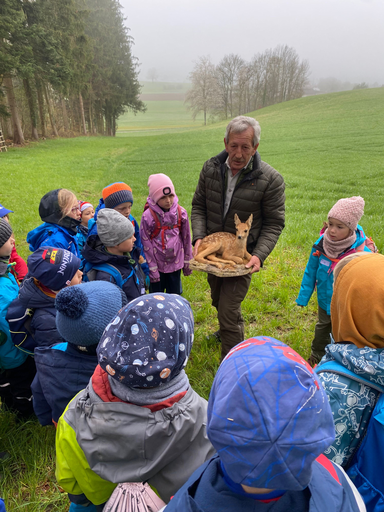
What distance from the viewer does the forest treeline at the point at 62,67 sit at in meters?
22.0

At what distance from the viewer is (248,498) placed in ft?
2.94

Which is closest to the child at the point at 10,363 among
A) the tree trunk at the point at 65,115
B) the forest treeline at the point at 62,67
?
the forest treeline at the point at 62,67

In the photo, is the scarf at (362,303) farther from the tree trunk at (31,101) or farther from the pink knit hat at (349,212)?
the tree trunk at (31,101)

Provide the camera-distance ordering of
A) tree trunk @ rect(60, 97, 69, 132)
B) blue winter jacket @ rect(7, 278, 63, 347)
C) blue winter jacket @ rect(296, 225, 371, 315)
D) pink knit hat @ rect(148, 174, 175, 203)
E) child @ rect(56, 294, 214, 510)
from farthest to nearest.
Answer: tree trunk @ rect(60, 97, 69, 132) < pink knit hat @ rect(148, 174, 175, 203) < blue winter jacket @ rect(296, 225, 371, 315) < blue winter jacket @ rect(7, 278, 63, 347) < child @ rect(56, 294, 214, 510)

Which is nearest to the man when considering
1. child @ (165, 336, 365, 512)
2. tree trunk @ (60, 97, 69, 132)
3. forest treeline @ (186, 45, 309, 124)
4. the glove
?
the glove

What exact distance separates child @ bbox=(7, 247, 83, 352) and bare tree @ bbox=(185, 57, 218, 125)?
79946mm

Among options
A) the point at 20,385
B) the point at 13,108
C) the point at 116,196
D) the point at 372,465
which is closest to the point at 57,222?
the point at 116,196

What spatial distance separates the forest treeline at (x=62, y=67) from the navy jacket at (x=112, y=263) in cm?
2430

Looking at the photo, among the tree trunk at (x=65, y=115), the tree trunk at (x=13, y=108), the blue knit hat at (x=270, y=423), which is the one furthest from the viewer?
the tree trunk at (x=65, y=115)

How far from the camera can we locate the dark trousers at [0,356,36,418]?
2.79 m

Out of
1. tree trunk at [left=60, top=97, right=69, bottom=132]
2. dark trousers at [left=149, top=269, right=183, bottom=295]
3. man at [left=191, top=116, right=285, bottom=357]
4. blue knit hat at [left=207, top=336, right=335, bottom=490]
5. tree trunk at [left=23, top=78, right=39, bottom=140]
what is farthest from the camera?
tree trunk at [left=60, top=97, right=69, bottom=132]

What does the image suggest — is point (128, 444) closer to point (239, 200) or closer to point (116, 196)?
point (239, 200)

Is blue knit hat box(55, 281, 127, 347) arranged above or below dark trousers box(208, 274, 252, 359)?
above

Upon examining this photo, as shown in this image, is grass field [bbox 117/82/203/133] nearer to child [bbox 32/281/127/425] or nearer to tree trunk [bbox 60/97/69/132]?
tree trunk [bbox 60/97/69/132]
